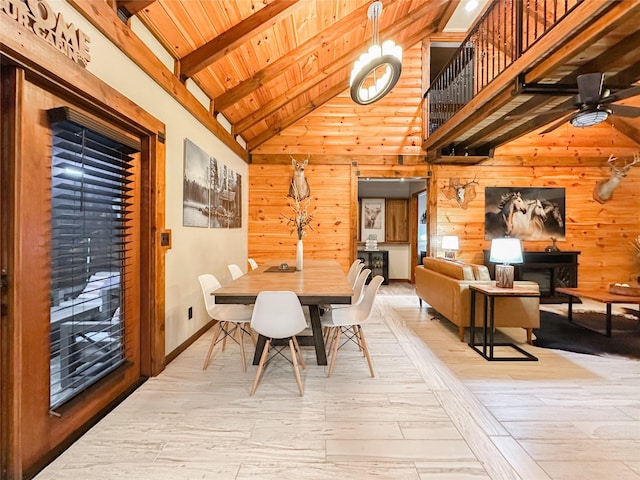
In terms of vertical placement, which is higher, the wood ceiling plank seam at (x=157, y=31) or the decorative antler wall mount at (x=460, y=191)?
the wood ceiling plank seam at (x=157, y=31)

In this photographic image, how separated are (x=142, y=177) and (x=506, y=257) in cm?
355

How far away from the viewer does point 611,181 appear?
5863 mm

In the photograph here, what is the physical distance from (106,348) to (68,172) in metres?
1.14

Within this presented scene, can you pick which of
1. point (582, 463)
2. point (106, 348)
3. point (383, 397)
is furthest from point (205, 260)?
point (582, 463)

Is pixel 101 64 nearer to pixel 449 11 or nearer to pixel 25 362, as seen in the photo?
pixel 25 362

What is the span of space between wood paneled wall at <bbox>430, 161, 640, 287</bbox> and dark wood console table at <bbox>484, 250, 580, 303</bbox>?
344 mm

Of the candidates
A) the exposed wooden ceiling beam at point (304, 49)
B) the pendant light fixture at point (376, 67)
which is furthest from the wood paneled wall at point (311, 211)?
the pendant light fixture at point (376, 67)

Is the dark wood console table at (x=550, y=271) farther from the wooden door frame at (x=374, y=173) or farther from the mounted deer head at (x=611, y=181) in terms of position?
the wooden door frame at (x=374, y=173)

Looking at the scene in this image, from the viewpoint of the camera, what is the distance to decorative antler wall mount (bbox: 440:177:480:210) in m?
6.05

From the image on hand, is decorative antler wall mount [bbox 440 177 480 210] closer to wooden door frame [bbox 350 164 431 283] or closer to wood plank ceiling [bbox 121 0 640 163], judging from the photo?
wooden door frame [bbox 350 164 431 283]

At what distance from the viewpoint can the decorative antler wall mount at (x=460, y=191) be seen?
19.9 feet

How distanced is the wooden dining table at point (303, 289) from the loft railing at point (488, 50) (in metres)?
3.00

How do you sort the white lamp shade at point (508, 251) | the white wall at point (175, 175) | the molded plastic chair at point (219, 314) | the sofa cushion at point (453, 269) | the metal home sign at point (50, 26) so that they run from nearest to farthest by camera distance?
the metal home sign at point (50, 26) → the white wall at point (175, 175) → the molded plastic chair at point (219, 314) → the white lamp shade at point (508, 251) → the sofa cushion at point (453, 269)

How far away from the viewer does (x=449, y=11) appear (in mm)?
5383
